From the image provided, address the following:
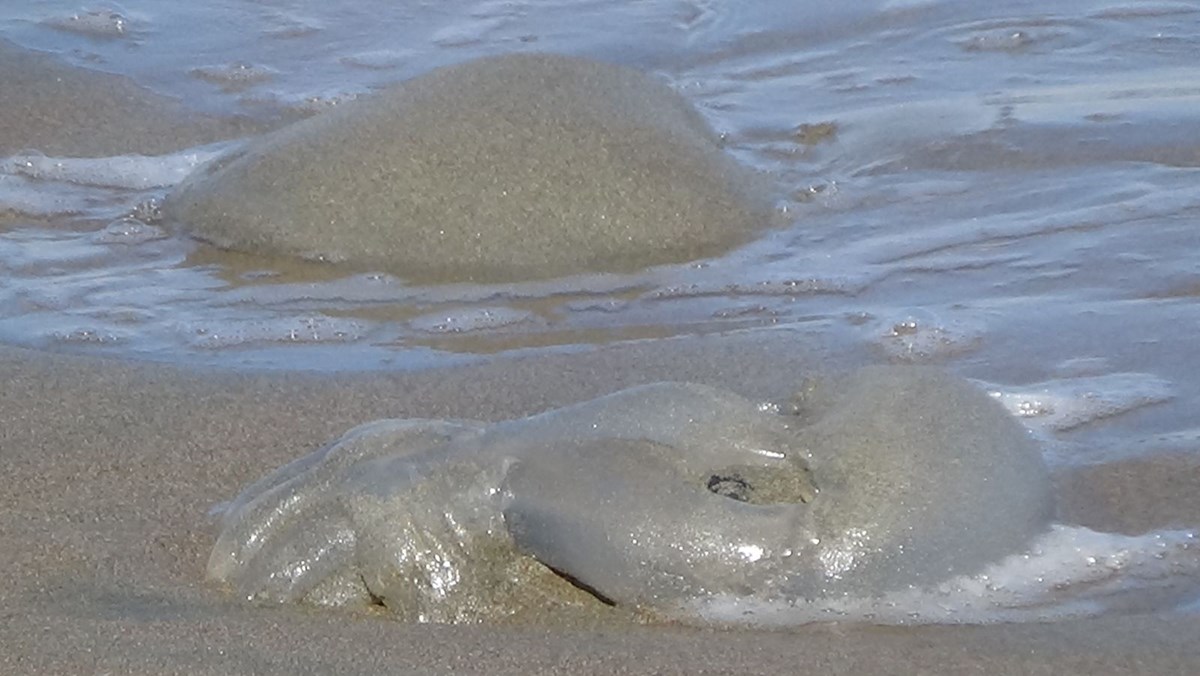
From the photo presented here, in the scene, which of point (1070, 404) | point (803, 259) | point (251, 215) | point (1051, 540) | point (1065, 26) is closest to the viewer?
point (1051, 540)

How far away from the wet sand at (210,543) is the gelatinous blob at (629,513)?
0.21 feet

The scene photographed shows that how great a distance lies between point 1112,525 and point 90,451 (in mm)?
1608

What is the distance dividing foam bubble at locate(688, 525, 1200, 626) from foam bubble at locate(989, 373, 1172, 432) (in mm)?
448

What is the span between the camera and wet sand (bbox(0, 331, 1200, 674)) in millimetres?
2309

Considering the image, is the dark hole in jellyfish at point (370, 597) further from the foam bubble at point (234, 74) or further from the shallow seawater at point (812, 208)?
the foam bubble at point (234, 74)

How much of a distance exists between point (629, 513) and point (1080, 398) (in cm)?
111

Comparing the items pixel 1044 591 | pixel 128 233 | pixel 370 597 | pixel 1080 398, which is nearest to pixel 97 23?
pixel 128 233

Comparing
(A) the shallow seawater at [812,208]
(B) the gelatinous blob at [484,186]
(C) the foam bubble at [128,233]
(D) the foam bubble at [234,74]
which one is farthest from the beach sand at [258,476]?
(D) the foam bubble at [234,74]

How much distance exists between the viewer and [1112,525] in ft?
9.16

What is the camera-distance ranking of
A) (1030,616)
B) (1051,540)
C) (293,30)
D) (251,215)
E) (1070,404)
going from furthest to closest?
1. (293,30)
2. (251,215)
3. (1070,404)
4. (1051,540)
5. (1030,616)

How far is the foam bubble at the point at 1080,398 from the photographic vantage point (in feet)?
10.5

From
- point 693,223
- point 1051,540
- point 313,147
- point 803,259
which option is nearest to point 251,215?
point 313,147

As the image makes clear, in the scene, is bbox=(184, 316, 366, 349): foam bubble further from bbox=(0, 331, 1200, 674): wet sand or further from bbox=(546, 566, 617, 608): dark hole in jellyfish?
bbox=(546, 566, 617, 608): dark hole in jellyfish

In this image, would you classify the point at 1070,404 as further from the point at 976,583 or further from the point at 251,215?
the point at 251,215
